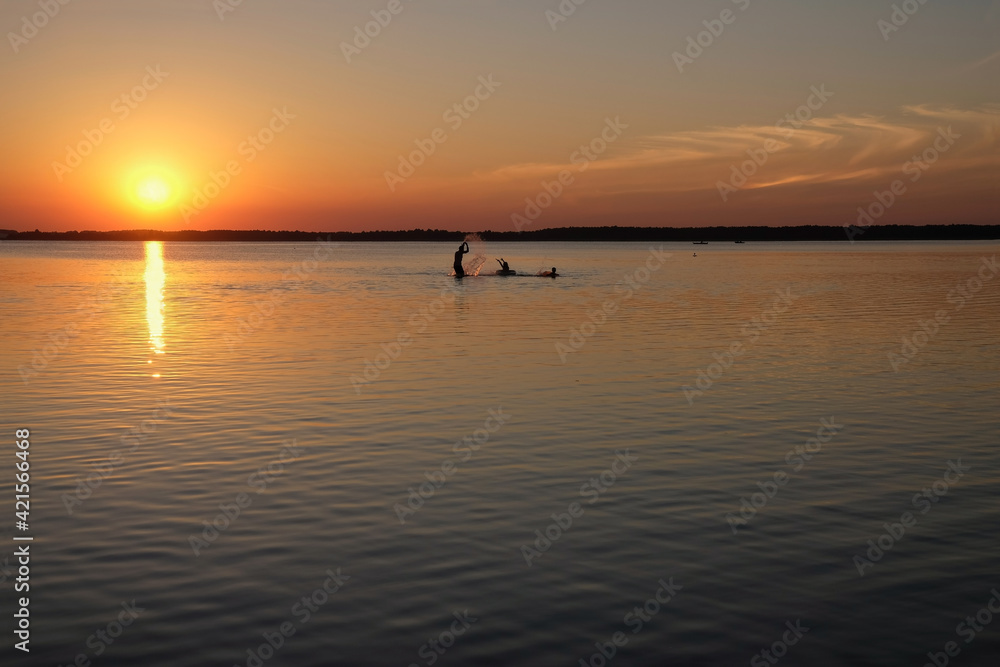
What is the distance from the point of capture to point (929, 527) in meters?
12.2

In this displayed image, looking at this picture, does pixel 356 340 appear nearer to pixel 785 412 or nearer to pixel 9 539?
pixel 785 412
